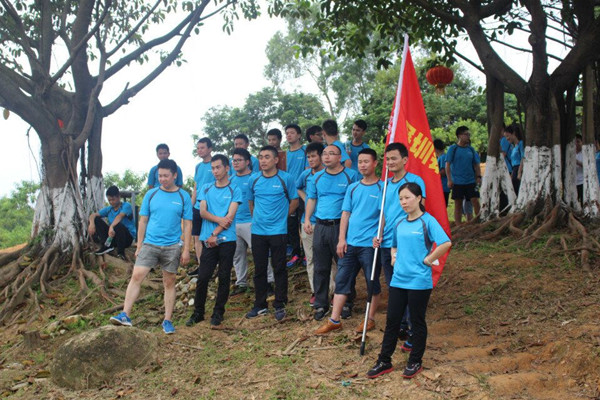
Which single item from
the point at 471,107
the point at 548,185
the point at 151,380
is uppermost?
the point at 471,107

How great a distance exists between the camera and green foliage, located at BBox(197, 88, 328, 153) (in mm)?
29188

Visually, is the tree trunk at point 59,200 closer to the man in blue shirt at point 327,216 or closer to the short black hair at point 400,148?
the man in blue shirt at point 327,216

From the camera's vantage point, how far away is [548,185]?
8266 millimetres

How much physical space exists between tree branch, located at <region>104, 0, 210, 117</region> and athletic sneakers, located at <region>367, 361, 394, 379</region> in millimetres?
7129

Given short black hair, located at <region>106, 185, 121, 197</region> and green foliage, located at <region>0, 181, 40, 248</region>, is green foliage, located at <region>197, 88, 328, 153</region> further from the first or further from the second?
short black hair, located at <region>106, 185, 121, 197</region>

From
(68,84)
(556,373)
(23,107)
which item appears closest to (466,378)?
(556,373)

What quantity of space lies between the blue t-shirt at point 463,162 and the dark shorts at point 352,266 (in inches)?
182

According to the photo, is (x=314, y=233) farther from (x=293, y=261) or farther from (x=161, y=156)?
(x=161, y=156)

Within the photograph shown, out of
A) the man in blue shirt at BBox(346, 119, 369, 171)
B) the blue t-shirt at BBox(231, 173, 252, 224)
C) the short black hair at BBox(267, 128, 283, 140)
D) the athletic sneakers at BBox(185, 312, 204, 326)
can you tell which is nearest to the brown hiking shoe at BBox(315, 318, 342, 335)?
the athletic sneakers at BBox(185, 312, 204, 326)

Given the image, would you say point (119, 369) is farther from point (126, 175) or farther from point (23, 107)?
point (126, 175)

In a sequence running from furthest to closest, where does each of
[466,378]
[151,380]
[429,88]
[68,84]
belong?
[429,88] → [68,84] → [151,380] → [466,378]

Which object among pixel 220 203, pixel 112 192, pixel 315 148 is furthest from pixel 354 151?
pixel 112 192

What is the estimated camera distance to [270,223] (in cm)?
623

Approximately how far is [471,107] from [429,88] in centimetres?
247
